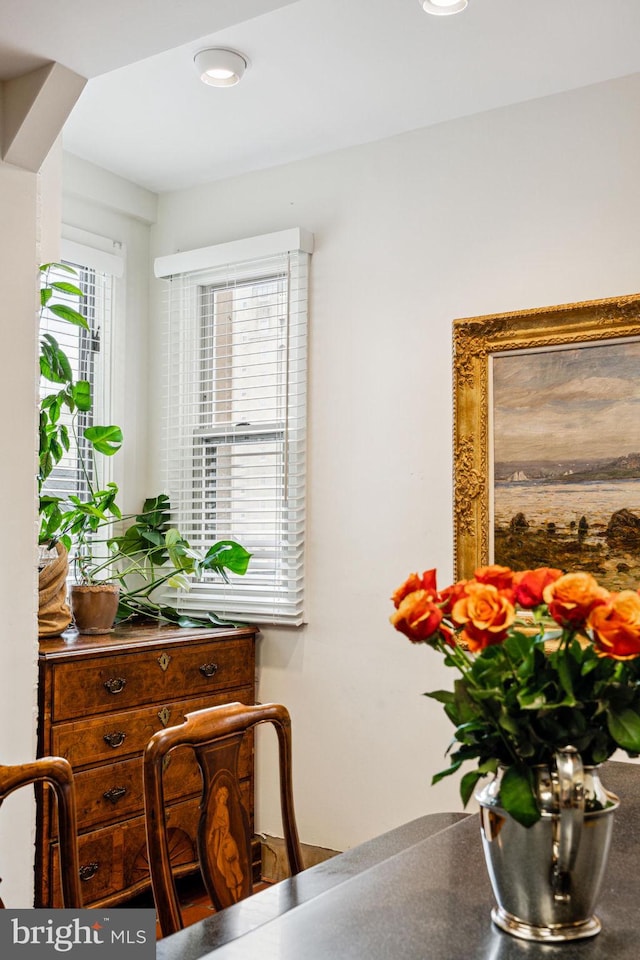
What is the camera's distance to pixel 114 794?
2875 millimetres

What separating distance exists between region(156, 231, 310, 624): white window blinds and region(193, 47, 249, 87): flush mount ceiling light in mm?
707

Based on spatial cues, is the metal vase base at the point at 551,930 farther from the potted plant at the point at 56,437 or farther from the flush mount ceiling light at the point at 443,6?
the flush mount ceiling light at the point at 443,6

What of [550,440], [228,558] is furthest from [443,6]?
[228,558]

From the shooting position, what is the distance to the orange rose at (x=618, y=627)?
1034mm

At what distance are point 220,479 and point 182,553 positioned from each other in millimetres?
347

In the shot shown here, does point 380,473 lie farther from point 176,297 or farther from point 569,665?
point 569,665

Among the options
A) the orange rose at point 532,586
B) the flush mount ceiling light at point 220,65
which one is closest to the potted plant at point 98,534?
the flush mount ceiling light at point 220,65

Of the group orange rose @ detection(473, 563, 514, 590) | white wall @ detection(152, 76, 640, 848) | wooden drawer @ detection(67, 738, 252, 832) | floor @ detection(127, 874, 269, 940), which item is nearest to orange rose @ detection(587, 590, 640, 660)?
orange rose @ detection(473, 563, 514, 590)

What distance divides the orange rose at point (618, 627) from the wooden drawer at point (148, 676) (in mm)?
2023

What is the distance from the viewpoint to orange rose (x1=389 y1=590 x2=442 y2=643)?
1.14 m

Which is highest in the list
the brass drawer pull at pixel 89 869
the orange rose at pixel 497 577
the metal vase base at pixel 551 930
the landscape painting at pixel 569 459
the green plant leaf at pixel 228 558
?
the landscape painting at pixel 569 459

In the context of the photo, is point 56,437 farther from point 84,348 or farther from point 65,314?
point 84,348

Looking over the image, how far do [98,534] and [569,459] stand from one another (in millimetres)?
1933

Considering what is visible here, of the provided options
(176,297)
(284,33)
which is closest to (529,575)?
(284,33)
